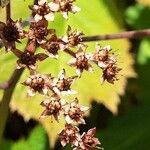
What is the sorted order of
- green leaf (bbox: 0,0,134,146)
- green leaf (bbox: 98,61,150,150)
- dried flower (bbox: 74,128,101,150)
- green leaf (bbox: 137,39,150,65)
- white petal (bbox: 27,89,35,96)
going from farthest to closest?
green leaf (bbox: 137,39,150,65) → green leaf (bbox: 98,61,150,150) → green leaf (bbox: 0,0,134,146) → dried flower (bbox: 74,128,101,150) → white petal (bbox: 27,89,35,96)

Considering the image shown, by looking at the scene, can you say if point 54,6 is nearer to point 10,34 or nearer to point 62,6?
point 62,6

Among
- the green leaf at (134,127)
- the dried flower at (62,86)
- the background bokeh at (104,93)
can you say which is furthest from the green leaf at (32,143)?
the dried flower at (62,86)

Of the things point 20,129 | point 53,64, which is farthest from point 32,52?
point 20,129

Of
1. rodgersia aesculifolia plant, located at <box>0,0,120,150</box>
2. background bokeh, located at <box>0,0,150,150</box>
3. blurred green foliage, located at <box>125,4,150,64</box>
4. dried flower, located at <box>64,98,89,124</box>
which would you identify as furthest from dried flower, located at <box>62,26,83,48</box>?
blurred green foliage, located at <box>125,4,150,64</box>

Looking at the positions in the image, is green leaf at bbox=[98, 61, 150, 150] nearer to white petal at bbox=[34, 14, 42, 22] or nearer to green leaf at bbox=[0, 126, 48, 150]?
green leaf at bbox=[0, 126, 48, 150]

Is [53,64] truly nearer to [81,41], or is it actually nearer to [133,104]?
[81,41]

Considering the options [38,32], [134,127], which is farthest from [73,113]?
[134,127]
